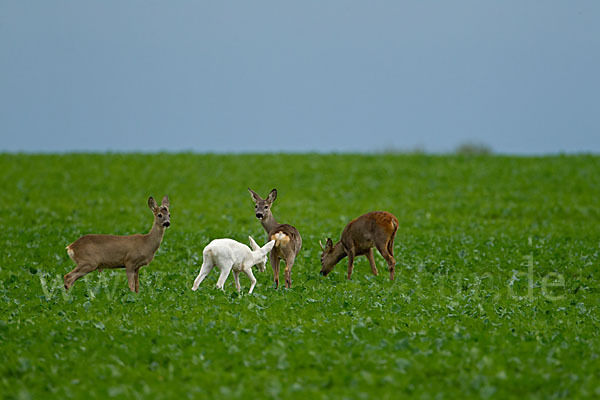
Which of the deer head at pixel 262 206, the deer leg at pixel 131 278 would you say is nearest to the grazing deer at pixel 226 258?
the deer leg at pixel 131 278

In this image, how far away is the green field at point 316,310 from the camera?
9750mm

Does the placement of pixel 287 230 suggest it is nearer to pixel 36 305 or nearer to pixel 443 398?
pixel 36 305

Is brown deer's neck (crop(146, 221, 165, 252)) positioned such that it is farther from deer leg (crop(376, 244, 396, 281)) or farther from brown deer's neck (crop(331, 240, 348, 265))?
deer leg (crop(376, 244, 396, 281))

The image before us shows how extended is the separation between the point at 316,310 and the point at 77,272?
4777 mm

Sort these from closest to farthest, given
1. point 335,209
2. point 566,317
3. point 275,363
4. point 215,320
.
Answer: point 275,363 → point 215,320 → point 566,317 → point 335,209

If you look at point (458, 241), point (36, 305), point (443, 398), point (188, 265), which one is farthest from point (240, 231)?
point (443, 398)

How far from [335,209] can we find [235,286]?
16.3 metres

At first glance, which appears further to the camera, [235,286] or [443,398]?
[235,286]

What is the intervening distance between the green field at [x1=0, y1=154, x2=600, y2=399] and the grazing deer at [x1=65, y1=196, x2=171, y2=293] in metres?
0.58

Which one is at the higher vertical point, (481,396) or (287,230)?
(287,230)

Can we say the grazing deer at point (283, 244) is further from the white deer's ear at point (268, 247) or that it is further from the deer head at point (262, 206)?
the white deer's ear at point (268, 247)

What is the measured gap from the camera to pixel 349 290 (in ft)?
52.4

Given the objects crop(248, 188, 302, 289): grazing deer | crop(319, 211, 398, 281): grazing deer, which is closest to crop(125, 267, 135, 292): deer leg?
crop(248, 188, 302, 289): grazing deer

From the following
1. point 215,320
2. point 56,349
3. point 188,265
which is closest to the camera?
point 56,349
